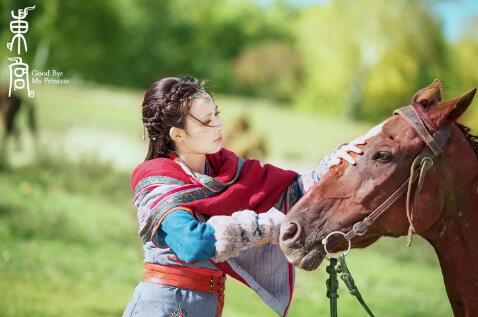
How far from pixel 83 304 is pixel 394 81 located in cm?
747

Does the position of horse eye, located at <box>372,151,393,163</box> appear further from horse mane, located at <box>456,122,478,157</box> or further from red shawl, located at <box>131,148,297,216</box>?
red shawl, located at <box>131,148,297,216</box>

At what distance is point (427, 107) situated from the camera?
2186 millimetres

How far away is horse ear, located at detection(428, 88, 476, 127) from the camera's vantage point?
2.05 meters

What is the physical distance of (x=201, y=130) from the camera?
2.35 meters

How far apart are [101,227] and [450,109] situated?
6.64m

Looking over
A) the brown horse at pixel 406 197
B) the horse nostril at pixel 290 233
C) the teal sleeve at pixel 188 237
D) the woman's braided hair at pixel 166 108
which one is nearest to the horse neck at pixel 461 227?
the brown horse at pixel 406 197

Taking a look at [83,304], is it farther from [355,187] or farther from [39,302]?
[355,187]

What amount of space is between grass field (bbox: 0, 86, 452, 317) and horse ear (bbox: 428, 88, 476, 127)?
13.5 ft

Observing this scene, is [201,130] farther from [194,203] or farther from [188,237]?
[188,237]

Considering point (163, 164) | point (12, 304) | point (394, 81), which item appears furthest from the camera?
point (394, 81)

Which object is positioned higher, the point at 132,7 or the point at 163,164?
the point at 132,7

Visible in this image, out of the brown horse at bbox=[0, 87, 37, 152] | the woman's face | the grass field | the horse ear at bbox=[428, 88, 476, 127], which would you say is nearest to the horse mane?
the horse ear at bbox=[428, 88, 476, 127]

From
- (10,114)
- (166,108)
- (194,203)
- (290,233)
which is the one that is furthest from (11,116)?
(290,233)

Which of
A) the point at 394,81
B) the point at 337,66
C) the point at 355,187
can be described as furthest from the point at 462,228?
the point at 337,66
